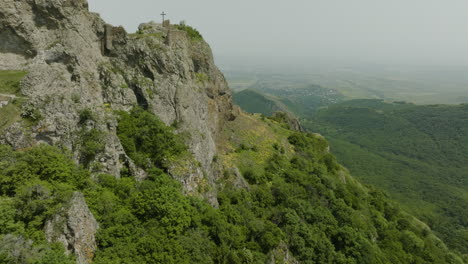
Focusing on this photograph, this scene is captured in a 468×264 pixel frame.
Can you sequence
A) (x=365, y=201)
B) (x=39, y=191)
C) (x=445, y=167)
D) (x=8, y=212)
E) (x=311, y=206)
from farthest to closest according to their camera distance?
(x=445, y=167) → (x=365, y=201) → (x=311, y=206) → (x=39, y=191) → (x=8, y=212)

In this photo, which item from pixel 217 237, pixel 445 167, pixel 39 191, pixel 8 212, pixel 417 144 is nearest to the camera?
pixel 8 212

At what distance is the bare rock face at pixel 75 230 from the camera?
1517 centimetres

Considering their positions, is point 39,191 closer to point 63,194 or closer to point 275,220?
point 63,194

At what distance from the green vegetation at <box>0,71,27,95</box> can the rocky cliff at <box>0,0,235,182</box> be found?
766 mm

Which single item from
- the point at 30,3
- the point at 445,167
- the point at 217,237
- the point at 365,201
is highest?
→ the point at 30,3

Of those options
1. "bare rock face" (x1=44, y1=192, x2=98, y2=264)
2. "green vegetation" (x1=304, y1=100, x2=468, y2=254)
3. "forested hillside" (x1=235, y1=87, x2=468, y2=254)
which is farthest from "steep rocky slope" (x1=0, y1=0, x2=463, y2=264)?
"green vegetation" (x1=304, y1=100, x2=468, y2=254)

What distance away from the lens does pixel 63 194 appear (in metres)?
16.4

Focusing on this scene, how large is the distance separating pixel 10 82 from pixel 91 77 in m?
6.85

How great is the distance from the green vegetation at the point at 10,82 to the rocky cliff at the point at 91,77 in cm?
77

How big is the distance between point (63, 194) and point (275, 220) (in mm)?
24013

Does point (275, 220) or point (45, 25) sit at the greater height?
point (45, 25)

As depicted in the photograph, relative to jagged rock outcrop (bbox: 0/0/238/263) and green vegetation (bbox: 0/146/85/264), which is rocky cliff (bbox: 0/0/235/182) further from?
green vegetation (bbox: 0/146/85/264)

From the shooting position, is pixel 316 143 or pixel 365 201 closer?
pixel 365 201

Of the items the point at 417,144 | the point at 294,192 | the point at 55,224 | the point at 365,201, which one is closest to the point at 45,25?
the point at 55,224
